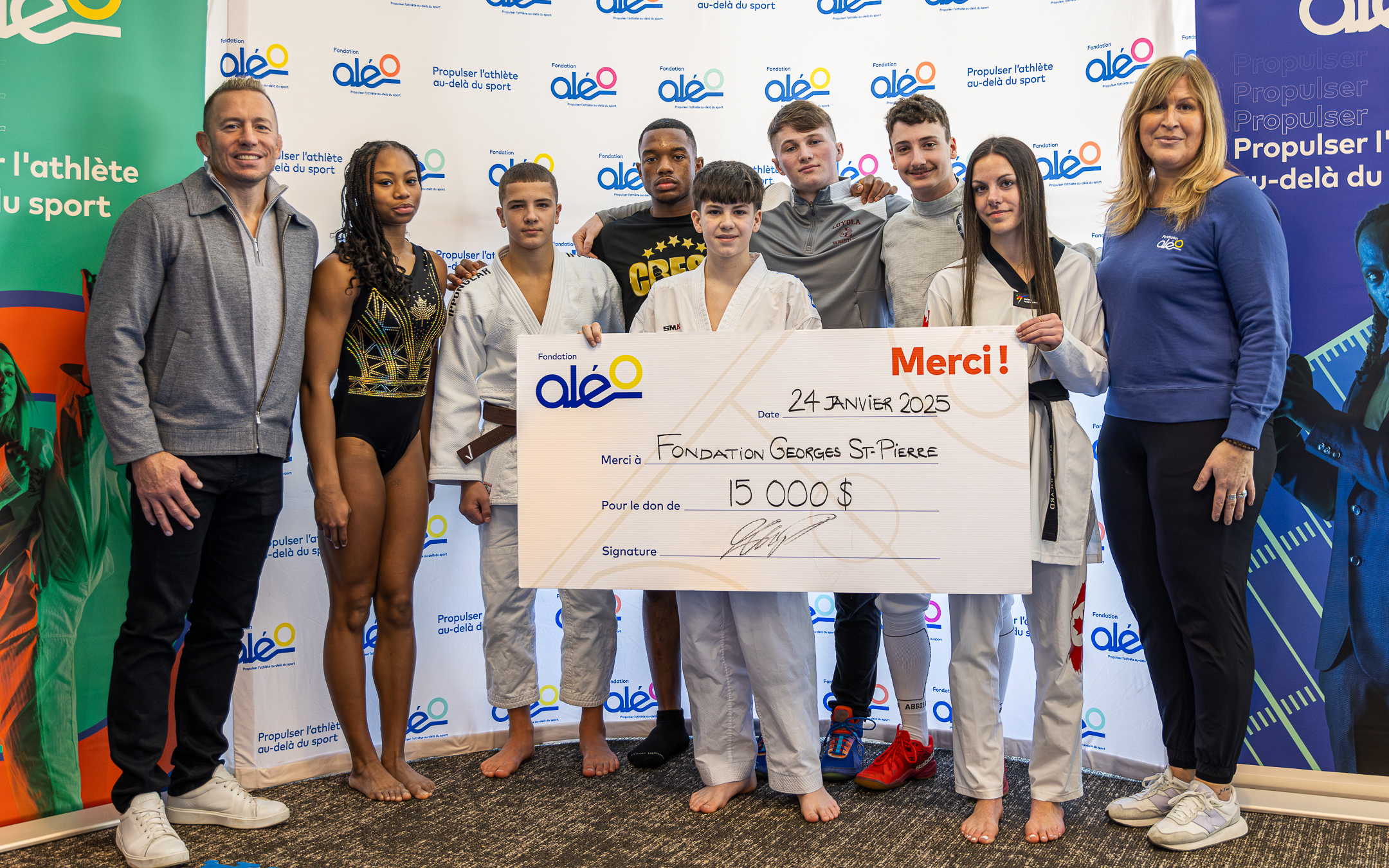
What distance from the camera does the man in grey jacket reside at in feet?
7.87

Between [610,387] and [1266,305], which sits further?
[610,387]

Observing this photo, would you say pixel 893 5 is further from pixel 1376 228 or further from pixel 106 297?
pixel 106 297

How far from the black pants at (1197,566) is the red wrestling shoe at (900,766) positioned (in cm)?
78

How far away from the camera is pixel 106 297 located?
2406 mm

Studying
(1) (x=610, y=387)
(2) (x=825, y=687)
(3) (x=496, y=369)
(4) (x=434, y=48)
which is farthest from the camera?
(2) (x=825, y=687)

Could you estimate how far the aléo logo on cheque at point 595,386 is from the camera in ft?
8.23

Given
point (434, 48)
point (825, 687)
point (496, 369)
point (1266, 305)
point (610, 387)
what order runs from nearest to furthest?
point (1266, 305), point (610, 387), point (496, 369), point (434, 48), point (825, 687)

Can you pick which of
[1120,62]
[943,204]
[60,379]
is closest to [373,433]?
[60,379]

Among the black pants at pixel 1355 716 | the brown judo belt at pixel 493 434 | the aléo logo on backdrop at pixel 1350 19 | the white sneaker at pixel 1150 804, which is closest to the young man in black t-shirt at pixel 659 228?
the brown judo belt at pixel 493 434

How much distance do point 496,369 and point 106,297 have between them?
1.08 metres

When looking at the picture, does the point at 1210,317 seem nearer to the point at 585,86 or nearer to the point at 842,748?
the point at 842,748

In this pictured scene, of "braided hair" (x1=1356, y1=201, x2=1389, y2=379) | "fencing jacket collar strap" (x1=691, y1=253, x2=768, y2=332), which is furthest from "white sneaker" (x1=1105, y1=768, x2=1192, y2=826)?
"fencing jacket collar strap" (x1=691, y1=253, x2=768, y2=332)

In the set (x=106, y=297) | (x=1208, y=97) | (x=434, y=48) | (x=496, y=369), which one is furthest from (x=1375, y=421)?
(x=106, y=297)

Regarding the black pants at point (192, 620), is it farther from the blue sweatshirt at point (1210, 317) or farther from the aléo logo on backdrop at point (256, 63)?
the blue sweatshirt at point (1210, 317)
